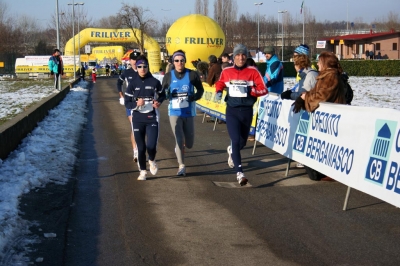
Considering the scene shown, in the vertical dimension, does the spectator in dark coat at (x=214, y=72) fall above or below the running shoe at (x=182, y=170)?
above

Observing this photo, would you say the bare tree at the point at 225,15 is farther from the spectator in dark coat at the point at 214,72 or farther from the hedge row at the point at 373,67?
the spectator in dark coat at the point at 214,72

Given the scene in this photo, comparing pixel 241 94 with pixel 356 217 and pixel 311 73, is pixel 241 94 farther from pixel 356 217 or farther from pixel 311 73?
pixel 356 217

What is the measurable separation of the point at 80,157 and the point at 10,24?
8604 centimetres

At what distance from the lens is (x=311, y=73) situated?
1025 centimetres

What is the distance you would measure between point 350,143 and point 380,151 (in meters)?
0.82

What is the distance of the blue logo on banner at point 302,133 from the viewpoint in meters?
9.73

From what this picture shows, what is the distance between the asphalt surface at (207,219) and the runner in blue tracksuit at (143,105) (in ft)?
1.93

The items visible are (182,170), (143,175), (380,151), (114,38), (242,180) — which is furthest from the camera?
(114,38)

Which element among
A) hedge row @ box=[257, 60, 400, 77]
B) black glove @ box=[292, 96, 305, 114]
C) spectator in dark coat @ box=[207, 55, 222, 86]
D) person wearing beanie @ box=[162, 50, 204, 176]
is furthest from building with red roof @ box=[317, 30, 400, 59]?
black glove @ box=[292, 96, 305, 114]

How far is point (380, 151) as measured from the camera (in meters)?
7.25

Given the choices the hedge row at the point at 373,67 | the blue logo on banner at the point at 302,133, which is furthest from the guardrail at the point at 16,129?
the hedge row at the point at 373,67

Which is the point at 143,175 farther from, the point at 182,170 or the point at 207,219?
the point at 207,219

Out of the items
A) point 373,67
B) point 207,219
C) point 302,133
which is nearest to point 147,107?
point 302,133

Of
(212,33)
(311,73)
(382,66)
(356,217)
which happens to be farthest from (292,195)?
(382,66)
